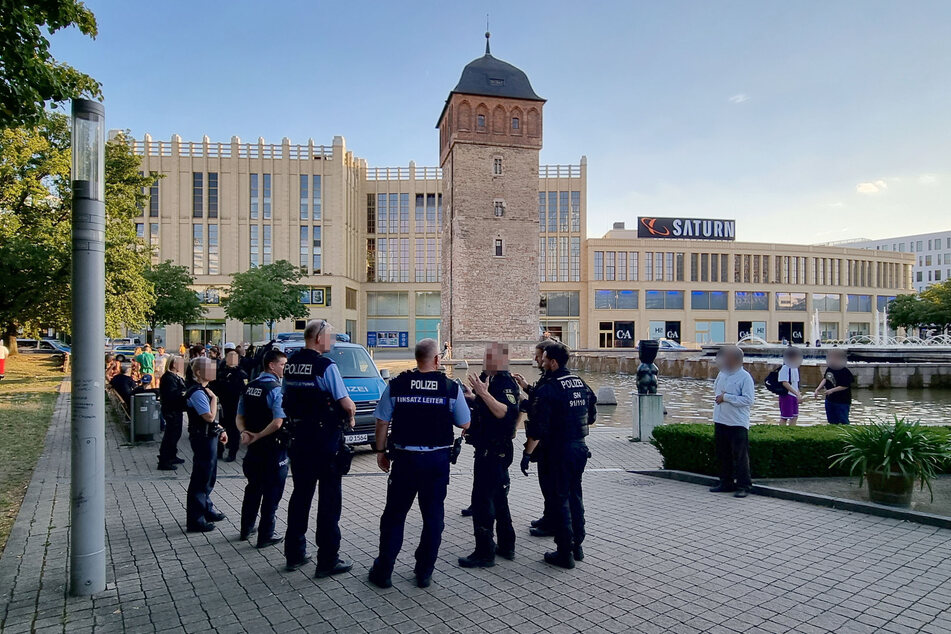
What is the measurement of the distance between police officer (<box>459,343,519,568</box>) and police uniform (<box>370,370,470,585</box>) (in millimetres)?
503

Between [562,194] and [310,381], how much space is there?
65.1 meters

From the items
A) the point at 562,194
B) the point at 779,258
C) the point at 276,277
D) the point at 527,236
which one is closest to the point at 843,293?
the point at 779,258

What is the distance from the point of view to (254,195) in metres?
60.0

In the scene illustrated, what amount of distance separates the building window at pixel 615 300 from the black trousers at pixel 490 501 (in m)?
62.2

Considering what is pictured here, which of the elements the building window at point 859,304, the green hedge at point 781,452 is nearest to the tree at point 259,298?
the green hedge at point 781,452

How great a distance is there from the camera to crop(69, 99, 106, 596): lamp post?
450 centimetres

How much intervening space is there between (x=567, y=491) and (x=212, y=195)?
61975 millimetres

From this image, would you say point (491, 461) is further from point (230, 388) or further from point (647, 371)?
point (647, 371)

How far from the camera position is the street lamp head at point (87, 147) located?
4559mm

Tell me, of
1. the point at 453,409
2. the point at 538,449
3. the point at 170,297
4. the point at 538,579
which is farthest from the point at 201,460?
the point at 170,297

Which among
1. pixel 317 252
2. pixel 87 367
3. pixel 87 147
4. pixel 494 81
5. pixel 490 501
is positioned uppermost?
pixel 494 81

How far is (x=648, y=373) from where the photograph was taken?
11781mm

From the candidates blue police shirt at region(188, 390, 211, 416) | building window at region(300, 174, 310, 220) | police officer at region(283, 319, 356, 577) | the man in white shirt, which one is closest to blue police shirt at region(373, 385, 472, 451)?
police officer at region(283, 319, 356, 577)

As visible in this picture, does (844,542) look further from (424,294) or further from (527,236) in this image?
(424,294)
